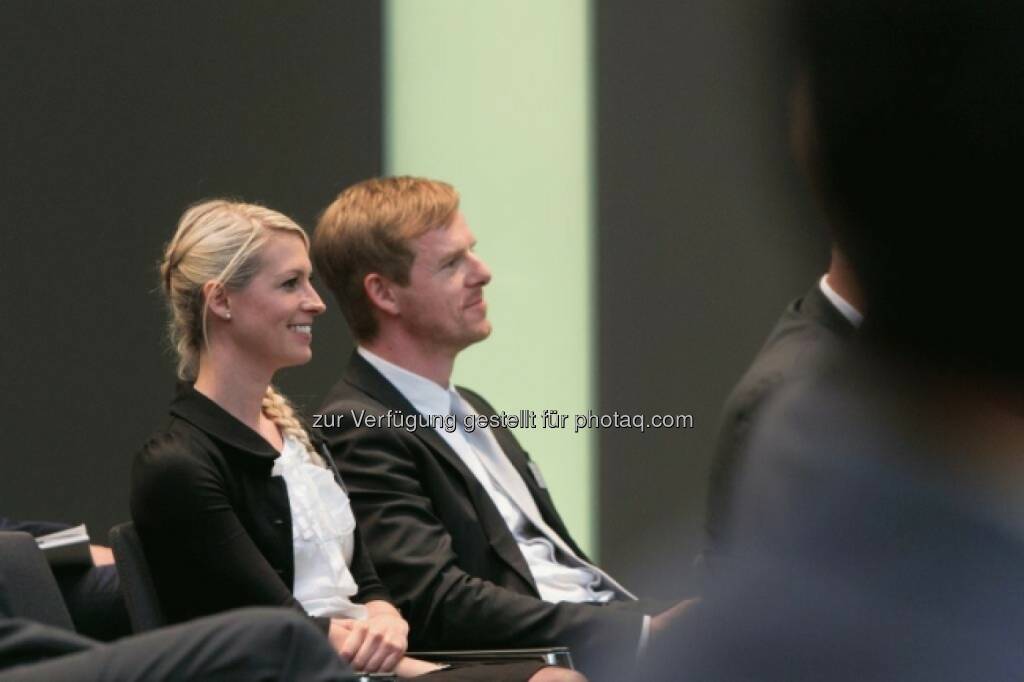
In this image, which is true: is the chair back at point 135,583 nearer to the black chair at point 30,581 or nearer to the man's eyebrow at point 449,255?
the black chair at point 30,581

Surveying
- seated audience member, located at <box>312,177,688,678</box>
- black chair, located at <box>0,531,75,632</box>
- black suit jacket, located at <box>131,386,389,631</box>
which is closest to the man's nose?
seated audience member, located at <box>312,177,688,678</box>

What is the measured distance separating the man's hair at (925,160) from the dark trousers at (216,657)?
713mm

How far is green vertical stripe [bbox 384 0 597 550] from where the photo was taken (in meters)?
3.19

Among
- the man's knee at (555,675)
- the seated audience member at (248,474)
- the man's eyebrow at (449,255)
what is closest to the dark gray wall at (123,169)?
the man's eyebrow at (449,255)

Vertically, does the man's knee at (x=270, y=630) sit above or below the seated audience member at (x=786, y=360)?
below

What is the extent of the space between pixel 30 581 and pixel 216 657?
0.85 metres

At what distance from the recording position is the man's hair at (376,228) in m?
2.48

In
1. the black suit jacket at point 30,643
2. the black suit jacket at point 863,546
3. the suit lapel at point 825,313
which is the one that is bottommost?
the black suit jacket at point 30,643

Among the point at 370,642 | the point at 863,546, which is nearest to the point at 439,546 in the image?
the point at 370,642

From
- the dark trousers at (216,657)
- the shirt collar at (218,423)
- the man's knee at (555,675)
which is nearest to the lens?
the dark trousers at (216,657)

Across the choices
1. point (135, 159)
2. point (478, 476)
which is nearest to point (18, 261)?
point (135, 159)

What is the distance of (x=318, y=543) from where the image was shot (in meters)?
2.13

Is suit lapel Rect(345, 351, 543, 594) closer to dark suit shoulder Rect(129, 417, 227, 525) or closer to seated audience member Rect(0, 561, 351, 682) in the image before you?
dark suit shoulder Rect(129, 417, 227, 525)

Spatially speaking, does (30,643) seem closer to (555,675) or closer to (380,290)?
(555,675)
